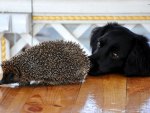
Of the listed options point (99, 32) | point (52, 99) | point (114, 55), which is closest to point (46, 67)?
point (52, 99)

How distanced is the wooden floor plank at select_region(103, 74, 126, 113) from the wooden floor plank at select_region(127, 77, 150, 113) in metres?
0.01

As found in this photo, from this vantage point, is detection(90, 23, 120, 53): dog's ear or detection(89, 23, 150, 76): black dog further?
detection(90, 23, 120, 53): dog's ear

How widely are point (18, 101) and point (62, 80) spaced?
0.12 m

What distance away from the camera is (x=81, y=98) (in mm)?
649

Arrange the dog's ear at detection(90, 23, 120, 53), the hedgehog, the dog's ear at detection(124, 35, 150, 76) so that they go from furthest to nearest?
the dog's ear at detection(90, 23, 120, 53) < the dog's ear at detection(124, 35, 150, 76) < the hedgehog

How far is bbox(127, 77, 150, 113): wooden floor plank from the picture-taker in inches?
23.9

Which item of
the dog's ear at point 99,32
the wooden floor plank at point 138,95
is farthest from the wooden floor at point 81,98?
the dog's ear at point 99,32

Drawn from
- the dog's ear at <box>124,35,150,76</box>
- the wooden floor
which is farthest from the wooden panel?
the dog's ear at <box>124,35,150,76</box>

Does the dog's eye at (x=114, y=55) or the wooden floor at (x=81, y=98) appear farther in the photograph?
the dog's eye at (x=114, y=55)

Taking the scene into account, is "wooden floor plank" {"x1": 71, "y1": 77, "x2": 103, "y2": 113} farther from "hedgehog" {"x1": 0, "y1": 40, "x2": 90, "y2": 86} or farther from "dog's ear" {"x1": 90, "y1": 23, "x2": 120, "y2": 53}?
"dog's ear" {"x1": 90, "y1": 23, "x2": 120, "y2": 53}

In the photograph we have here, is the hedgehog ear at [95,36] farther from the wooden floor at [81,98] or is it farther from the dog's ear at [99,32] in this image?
the wooden floor at [81,98]

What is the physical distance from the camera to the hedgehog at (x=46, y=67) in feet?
2.28

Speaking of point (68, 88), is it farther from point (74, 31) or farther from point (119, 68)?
point (74, 31)

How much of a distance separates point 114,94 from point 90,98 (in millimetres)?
50
